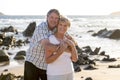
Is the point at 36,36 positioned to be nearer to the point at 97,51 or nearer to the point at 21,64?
the point at 21,64

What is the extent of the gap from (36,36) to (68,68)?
87cm

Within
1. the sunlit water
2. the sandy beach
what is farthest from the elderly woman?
the sandy beach

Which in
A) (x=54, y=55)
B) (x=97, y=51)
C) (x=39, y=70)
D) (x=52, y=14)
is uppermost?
(x=52, y=14)

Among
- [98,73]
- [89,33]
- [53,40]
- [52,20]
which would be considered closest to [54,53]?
[53,40]

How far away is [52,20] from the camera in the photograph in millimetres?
5730

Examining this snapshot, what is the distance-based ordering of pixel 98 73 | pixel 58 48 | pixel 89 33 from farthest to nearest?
pixel 89 33
pixel 98 73
pixel 58 48

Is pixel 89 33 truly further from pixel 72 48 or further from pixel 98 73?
pixel 72 48

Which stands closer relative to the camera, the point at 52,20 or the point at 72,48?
the point at 72,48

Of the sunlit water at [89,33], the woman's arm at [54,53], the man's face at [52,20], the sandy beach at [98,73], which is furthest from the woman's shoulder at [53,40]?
the sandy beach at [98,73]

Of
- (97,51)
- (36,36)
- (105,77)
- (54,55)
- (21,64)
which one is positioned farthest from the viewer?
(97,51)

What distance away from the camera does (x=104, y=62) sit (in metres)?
18.3

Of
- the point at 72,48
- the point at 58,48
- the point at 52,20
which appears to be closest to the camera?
the point at 58,48

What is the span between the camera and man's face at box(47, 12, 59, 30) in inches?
222

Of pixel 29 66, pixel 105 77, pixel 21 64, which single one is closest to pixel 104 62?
pixel 21 64
